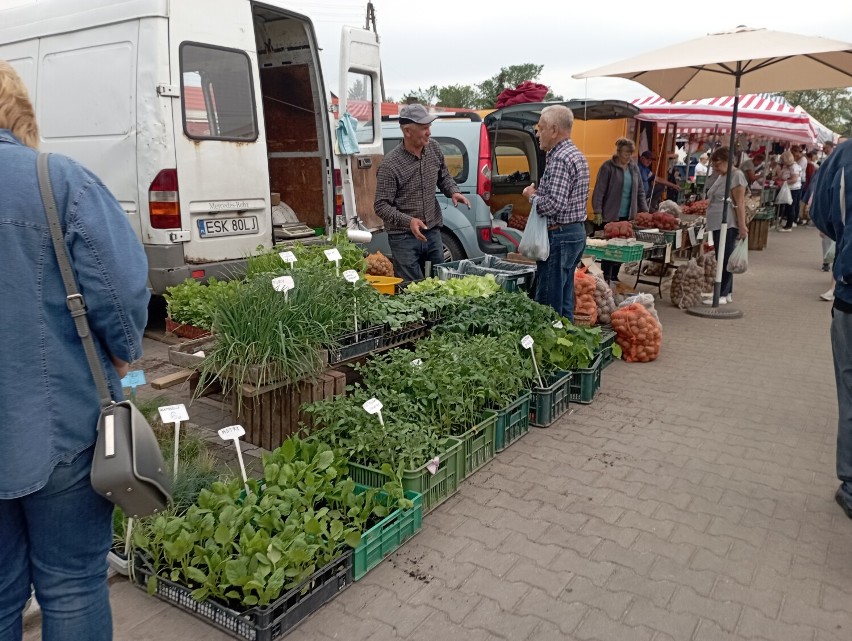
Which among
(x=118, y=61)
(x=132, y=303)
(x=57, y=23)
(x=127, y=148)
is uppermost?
(x=57, y=23)

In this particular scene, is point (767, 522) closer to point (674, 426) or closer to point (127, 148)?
point (674, 426)

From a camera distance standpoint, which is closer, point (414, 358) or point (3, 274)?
point (3, 274)

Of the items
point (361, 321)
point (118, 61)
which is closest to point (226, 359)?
point (361, 321)

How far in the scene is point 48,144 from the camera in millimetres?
6207

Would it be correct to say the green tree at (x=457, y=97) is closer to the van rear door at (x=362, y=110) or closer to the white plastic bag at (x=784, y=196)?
the white plastic bag at (x=784, y=196)

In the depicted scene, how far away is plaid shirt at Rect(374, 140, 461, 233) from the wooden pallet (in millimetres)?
2009

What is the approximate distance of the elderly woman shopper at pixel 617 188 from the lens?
8.67 metres

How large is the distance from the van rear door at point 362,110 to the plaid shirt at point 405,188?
Result: 142 centimetres

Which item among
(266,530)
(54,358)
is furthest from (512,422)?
(54,358)

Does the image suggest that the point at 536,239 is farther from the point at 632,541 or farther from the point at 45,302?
the point at 45,302

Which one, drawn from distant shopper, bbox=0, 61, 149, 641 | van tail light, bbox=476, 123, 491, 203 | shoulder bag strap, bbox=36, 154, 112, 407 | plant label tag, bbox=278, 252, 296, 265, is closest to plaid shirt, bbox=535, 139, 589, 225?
plant label tag, bbox=278, 252, 296, 265

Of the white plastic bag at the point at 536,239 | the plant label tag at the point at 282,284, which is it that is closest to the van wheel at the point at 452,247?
the white plastic bag at the point at 536,239

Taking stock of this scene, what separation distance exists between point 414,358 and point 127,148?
3098 mm

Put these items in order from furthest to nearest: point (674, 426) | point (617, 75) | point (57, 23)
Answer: point (617, 75)
point (57, 23)
point (674, 426)
